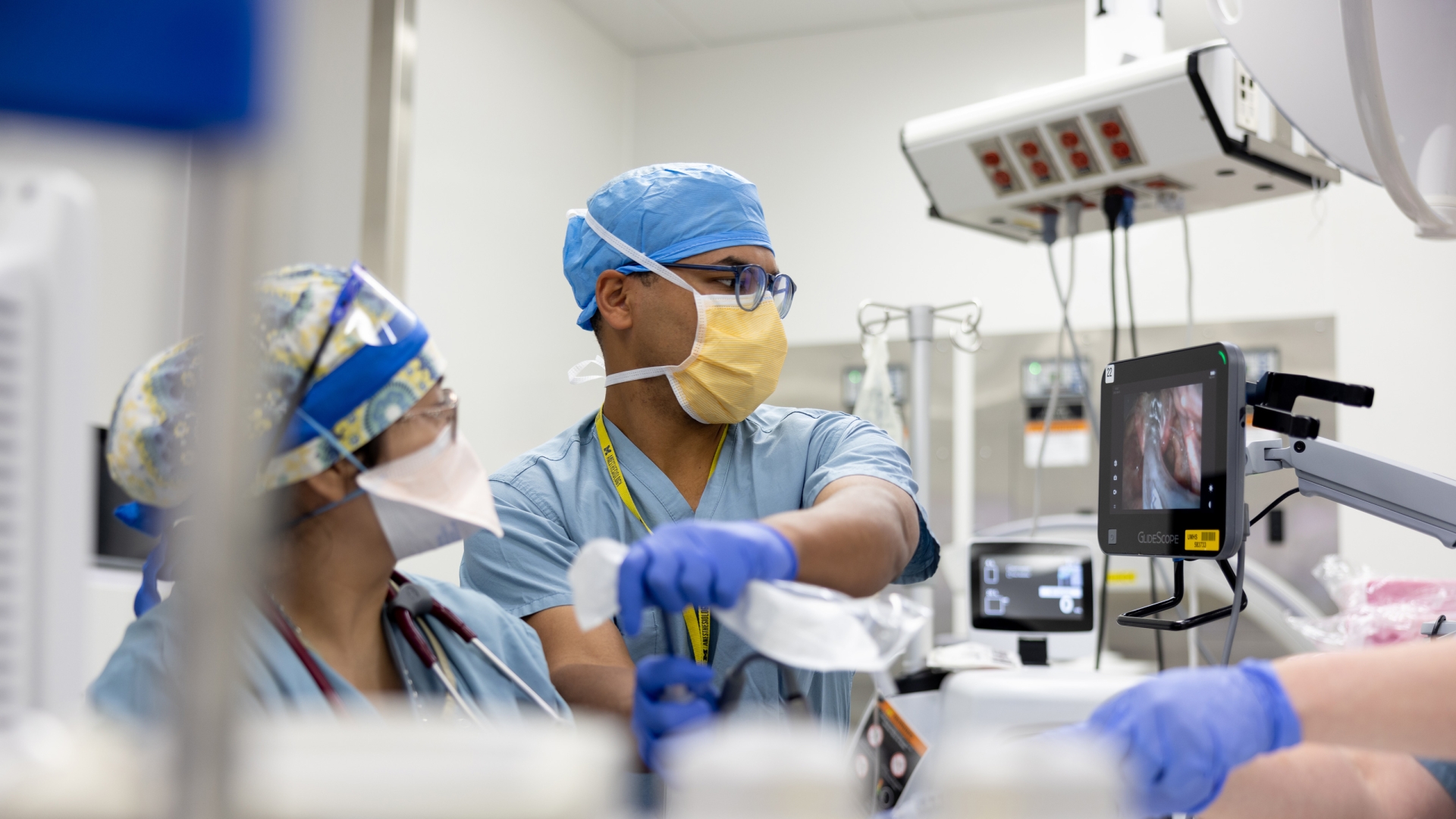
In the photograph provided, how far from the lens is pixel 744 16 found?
14.0 feet

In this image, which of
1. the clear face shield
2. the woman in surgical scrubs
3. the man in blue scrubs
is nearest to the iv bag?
the man in blue scrubs

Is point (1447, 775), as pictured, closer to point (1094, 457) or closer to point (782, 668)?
point (782, 668)

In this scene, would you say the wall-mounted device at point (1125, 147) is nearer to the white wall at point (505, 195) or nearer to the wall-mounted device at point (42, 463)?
the white wall at point (505, 195)

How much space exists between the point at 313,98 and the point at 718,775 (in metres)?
0.32

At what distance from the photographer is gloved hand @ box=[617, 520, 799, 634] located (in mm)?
935

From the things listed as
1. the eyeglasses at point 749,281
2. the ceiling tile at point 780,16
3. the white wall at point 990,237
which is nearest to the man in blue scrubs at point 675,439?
the eyeglasses at point 749,281

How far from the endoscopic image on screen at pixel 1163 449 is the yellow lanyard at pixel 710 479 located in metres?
0.57

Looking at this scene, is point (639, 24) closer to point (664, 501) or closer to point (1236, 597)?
point (664, 501)

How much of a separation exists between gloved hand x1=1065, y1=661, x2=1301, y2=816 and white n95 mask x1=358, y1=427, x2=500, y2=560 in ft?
2.02

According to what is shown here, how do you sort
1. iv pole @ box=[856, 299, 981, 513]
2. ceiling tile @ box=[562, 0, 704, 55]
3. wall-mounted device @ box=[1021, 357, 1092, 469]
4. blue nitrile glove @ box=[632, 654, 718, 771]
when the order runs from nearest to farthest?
1. blue nitrile glove @ box=[632, 654, 718, 771]
2. iv pole @ box=[856, 299, 981, 513]
3. wall-mounted device @ box=[1021, 357, 1092, 469]
4. ceiling tile @ box=[562, 0, 704, 55]

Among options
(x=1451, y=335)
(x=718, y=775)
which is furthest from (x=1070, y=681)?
(x=1451, y=335)

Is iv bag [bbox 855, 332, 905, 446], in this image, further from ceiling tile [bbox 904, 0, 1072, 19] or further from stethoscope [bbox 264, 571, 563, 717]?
ceiling tile [bbox 904, 0, 1072, 19]

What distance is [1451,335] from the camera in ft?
11.7

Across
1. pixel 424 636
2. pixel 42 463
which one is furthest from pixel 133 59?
pixel 424 636
